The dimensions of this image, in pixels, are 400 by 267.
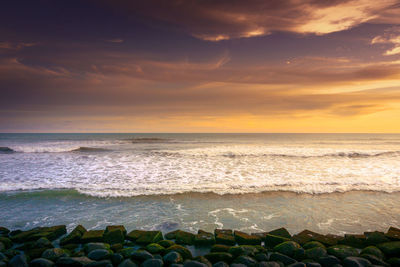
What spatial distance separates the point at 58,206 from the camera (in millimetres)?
8188

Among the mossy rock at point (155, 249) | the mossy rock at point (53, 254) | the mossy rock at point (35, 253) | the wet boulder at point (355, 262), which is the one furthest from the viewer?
the mossy rock at point (155, 249)

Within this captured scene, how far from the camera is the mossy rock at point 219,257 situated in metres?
4.45

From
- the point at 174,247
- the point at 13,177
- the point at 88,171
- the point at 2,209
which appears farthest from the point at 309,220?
the point at 13,177

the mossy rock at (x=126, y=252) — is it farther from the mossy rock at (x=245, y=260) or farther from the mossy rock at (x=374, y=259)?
the mossy rock at (x=374, y=259)

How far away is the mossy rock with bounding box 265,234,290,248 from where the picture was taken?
17.0 ft

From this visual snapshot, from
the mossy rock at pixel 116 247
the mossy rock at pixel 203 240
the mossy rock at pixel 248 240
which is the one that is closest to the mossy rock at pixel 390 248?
the mossy rock at pixel 248 240

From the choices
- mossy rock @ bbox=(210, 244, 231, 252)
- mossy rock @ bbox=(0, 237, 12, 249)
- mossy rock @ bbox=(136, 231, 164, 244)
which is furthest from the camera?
mossy rock @ bbox=(136, 231, 164, 244)

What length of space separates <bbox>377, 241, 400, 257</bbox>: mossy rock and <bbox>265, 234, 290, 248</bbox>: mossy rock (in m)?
1.92

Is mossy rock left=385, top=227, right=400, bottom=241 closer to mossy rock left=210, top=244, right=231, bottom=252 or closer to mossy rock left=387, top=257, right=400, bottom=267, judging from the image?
mossy rock left=387, top=257, right=400, bottom=267

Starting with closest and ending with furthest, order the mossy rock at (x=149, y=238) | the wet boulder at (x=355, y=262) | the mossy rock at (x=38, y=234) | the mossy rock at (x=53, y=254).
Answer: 1. the wet boulder at (x=355, y=262)
2. the mossy rock at (x=53, y=254)
3. the mossy rock at (x=149, y=238)
4. the mossy rock at (x=38, y=234)

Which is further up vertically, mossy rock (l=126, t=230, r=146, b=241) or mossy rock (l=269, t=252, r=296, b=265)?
mossy rock (l=269, t=252, r=296, b=265)

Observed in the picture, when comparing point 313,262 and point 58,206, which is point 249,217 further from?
point 58,206

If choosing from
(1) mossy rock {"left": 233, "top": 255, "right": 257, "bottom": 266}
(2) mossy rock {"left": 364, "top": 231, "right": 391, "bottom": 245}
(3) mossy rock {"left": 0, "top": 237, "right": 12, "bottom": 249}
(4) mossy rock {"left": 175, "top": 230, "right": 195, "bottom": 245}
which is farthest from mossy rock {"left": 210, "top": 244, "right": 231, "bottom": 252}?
(3) mossy rock {"left": 0, "top": 237, "right": 12, "bottom": 249}

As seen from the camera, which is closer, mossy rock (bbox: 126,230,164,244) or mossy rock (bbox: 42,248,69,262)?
mossy rock (bbox: 42,248,69,262)
